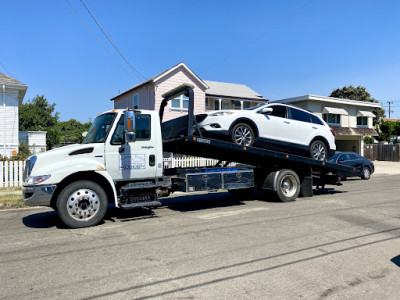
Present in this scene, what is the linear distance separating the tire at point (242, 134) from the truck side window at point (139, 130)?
7.30 feet

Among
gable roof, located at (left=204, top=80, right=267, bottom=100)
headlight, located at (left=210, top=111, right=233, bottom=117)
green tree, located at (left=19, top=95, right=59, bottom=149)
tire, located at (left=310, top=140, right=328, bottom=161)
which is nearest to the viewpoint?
headlight, located at (left=210, top=111, right=233, bottom=117)

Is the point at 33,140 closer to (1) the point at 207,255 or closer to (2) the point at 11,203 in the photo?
(2) the point at 11,203

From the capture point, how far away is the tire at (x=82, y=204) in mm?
6621

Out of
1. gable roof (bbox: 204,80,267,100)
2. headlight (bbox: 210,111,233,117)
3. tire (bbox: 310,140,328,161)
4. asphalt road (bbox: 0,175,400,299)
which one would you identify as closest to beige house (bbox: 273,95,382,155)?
gable roof (bbox: 204,80,267,100)

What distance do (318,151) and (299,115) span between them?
136 centimetres

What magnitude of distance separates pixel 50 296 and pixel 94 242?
2.13 m

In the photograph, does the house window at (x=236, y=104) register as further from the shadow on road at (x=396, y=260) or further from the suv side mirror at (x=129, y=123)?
the shadow on road at (x=396, y=260)

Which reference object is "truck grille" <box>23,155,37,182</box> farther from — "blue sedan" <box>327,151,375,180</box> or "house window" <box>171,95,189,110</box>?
"house window" <box>171,95,189,110</box>

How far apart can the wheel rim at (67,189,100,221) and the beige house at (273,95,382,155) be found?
28057 mm

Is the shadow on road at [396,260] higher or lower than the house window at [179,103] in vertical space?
lower

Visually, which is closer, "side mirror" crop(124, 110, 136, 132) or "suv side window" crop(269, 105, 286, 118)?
"side mirror" crop(124, 110, 136, 132)

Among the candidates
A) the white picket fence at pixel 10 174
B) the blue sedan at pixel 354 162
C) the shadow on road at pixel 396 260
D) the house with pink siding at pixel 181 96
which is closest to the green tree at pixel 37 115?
the house with pink siding at pixel 181 96

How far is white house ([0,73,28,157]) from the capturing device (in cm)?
1989

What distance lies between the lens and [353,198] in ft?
35.5
